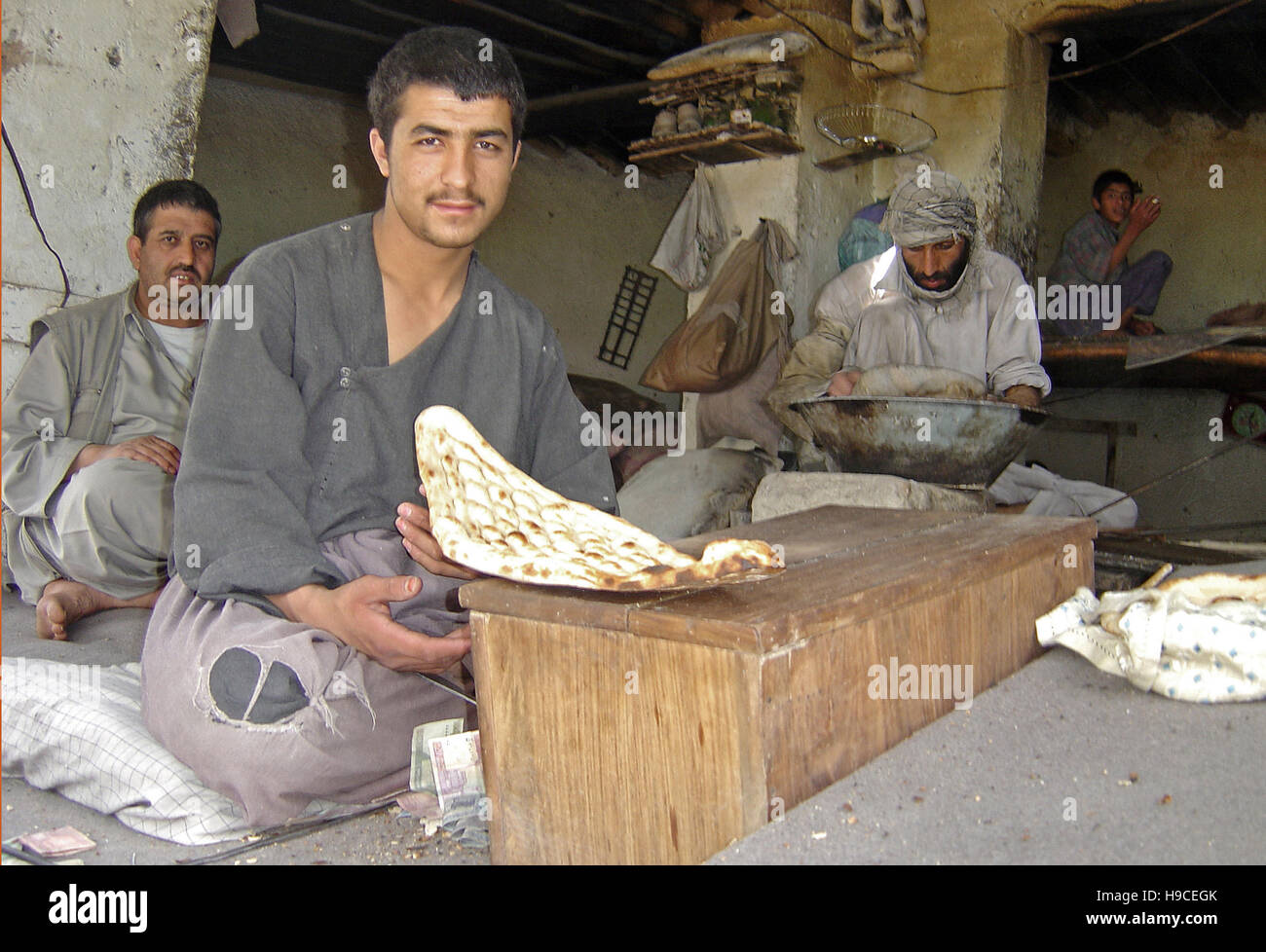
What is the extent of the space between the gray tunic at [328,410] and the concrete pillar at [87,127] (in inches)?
71.4

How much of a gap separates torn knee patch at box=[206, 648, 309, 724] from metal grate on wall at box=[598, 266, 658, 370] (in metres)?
6.83

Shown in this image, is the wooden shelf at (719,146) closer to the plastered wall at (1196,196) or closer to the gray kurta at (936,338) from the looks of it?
the gray kurta at (936,338)

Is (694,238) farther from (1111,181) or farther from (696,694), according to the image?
(696,694)

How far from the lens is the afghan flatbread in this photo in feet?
4.41

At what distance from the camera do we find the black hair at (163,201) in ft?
11.1

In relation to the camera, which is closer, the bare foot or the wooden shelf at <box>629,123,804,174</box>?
the bare foot

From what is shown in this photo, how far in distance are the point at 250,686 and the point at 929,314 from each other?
3.43 meters

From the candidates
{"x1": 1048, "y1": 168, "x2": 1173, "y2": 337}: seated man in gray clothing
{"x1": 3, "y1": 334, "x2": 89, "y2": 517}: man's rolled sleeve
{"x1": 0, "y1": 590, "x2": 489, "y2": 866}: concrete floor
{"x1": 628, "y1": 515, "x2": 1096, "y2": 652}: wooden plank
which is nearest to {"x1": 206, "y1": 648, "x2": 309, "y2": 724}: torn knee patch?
{"x1": 0, "y1": 590, "x2": 489, "y2": 866}: concrete floor

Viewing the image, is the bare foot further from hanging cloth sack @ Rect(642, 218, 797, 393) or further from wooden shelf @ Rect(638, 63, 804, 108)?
wooden shelf @ Rect(638, 63, 804, 108)

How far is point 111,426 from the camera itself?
3443 millimetres

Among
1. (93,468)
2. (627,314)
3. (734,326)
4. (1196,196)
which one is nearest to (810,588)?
(93,468)
